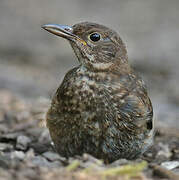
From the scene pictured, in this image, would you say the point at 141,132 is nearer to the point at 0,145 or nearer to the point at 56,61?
the point at 0,145

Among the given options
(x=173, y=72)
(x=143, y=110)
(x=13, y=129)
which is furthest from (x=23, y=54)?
(x=143, y=110)

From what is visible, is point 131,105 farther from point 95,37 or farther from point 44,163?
point 44,163

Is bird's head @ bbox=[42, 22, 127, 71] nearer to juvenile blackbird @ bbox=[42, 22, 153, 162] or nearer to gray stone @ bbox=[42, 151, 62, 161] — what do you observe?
juvenile blackbird @ bbox=[42, 22, 153, 162]

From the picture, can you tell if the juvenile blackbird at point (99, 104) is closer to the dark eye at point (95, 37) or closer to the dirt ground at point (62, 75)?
the dark eye at point (95, 37)

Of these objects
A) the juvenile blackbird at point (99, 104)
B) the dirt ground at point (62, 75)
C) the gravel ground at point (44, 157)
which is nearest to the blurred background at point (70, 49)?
the dirt ground at point (62, 75)

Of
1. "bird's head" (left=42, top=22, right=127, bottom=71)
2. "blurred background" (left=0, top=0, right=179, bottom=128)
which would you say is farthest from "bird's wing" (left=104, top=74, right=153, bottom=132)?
"blurred background" (left=0, top=0, right=179, bottom=128)

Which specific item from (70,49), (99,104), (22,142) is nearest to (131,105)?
(99,104)

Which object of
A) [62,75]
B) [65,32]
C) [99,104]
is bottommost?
[99,104]
